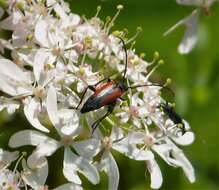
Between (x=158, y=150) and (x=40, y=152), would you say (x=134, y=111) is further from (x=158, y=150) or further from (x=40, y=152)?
(x=40, y=152)

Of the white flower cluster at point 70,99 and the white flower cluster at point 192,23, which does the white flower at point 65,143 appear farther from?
the white flower cluster at point 192,23

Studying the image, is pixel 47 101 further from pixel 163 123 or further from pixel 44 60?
pixel 163 123

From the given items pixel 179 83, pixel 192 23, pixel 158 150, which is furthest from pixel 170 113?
pixel 179 83

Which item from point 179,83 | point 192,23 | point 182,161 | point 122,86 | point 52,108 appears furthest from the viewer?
point 179,83

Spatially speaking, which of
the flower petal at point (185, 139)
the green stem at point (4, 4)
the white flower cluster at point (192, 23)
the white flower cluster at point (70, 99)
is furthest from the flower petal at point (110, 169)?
the white flower cluster at point (192, 23)

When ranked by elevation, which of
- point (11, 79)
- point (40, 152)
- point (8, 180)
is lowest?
point (8, 180)

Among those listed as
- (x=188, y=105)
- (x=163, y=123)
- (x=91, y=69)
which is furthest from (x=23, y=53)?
(x=188, y=105)
